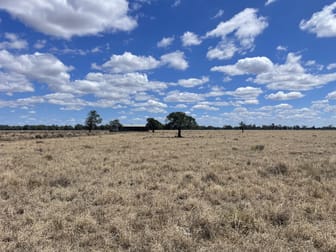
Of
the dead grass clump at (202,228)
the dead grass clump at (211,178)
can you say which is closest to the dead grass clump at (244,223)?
the dead grass clump at (202,228)

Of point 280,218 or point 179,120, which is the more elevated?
point 179,120

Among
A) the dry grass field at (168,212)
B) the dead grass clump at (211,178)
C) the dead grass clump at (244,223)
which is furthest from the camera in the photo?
the dead grass clump at (211,178)

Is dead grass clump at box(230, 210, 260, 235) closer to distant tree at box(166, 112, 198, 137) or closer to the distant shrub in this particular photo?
the distant shrub

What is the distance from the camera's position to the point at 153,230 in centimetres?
623

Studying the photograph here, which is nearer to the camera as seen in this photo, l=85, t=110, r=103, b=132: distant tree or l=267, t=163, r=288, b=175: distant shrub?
l=267, t=163, r=288, b=175: distant shrub

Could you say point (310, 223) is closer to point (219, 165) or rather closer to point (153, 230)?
point (153, 230)

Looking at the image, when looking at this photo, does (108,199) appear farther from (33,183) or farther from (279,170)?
(279,170)

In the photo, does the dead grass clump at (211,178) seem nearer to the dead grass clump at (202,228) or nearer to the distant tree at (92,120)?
the dead grass clump at (202,228)

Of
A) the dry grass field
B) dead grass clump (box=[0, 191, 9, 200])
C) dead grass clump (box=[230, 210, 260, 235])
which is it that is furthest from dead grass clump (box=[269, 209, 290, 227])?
dead grass clump (box=[0, 191, 9, 200])

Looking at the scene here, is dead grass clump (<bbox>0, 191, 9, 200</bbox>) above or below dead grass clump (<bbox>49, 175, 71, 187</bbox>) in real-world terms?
below

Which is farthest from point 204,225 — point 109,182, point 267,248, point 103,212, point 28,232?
point 109,182

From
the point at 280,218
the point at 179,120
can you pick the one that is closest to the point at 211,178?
the point at 280,218

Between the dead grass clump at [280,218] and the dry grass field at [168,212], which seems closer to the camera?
the dry grass field at [168,212]

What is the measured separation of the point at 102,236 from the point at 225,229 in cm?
255
